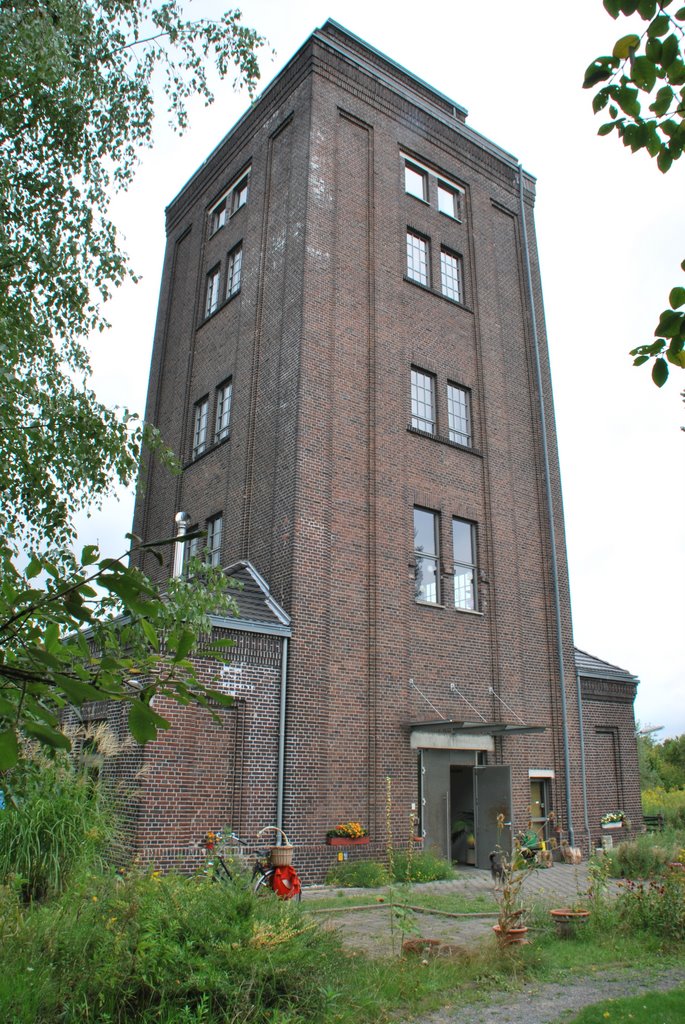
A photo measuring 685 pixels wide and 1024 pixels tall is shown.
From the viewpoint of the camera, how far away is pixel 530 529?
20.8 metres

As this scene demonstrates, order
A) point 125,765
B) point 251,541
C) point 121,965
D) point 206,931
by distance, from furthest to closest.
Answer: point 251,541 → point 125,765 → point 206,931 → point 121,965

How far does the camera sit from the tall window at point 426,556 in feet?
58.6

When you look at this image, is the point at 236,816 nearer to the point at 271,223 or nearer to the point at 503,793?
the point at 503,793

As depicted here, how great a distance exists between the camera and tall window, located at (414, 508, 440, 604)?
17875 millimetres

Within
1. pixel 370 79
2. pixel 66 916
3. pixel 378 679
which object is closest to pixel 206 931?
pixel 66 916

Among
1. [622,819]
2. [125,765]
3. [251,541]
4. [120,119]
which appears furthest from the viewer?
[622,819]

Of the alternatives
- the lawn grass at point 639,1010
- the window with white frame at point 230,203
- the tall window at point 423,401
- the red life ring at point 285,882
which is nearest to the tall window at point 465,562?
the tall window at point 423,401

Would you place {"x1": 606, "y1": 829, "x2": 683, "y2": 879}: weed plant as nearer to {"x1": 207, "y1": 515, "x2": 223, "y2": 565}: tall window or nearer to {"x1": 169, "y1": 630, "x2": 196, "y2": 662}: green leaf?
{"x1": 207, "y1": 515, "x2": 223, "y2": 565}: tall window

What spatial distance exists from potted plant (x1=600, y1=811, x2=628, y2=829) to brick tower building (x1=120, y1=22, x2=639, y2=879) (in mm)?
228

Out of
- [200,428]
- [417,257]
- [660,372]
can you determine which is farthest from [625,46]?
[200,428]

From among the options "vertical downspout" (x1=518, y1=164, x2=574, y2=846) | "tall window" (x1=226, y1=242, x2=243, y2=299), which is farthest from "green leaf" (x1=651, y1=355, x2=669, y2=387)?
"tall window" (x1=226, y1=242, x2=243, y2=299)

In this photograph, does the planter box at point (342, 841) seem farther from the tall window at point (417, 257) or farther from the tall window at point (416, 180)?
the tall window at point (416, 180)

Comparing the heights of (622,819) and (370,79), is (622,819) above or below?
below

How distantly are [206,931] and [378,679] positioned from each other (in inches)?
398
